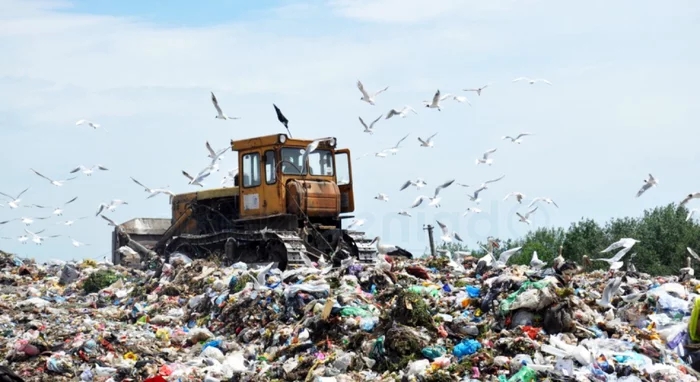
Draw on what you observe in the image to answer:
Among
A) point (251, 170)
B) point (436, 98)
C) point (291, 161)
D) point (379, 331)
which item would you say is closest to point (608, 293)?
point (379, 331)

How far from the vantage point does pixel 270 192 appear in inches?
580

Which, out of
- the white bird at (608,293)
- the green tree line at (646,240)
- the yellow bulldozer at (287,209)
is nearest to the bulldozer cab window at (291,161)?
the yellow bulldozer at (287,209)

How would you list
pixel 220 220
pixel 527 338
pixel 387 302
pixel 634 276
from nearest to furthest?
1. pixel 527 338
2. pixel 387 302
3. pixel 634 276
4. pixel 220 220

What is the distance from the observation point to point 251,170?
1499 cm

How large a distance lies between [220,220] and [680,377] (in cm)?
1030

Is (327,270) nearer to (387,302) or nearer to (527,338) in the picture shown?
(387,302)

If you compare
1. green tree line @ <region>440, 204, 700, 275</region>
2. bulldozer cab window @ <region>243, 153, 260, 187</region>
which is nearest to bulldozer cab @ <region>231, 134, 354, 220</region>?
bulldozer cab window @ <region>243, 153, 260, 187</region>

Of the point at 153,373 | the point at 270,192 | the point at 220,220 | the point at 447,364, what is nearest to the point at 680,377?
the point at 447,364

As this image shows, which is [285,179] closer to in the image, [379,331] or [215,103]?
[215,103]

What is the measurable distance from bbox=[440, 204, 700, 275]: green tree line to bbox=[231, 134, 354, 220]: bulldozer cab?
1202 centimetres

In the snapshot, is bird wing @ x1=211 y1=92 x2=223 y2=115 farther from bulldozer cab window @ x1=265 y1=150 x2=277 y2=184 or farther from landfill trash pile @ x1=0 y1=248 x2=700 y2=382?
landfill trash pile @ x1=0 y1=248 x2=700 y2=382

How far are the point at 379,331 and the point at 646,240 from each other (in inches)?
839

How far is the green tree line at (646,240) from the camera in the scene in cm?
2658

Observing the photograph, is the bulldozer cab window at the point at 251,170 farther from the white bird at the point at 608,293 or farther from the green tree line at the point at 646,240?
the green tree line at the point at 646,240
